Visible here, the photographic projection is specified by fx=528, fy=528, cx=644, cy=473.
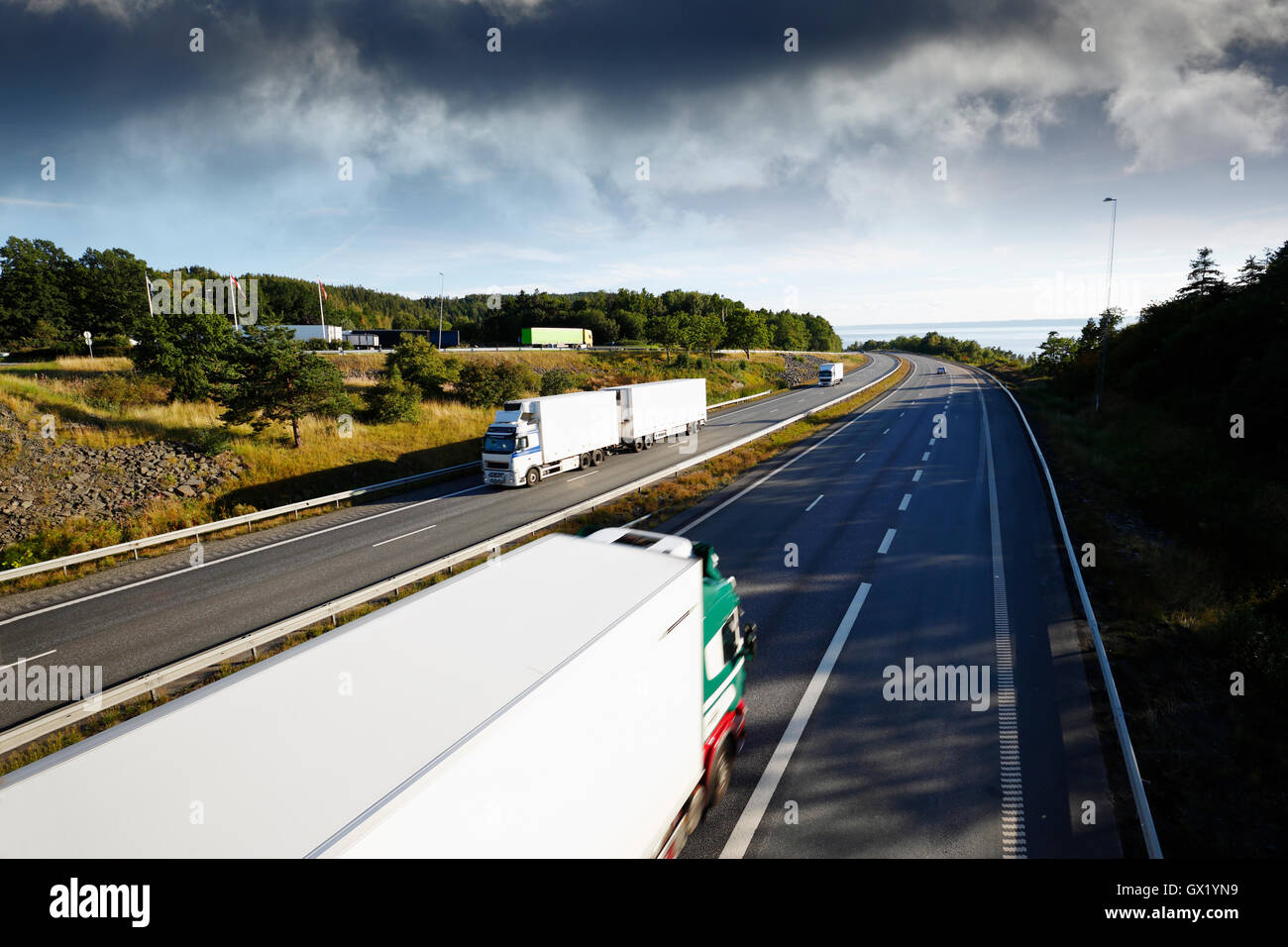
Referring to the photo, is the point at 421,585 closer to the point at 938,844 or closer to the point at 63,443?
the point at 938,844

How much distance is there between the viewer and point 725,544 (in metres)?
15.2

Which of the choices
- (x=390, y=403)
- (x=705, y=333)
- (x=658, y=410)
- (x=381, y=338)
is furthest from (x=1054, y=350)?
(x=381, y=338)

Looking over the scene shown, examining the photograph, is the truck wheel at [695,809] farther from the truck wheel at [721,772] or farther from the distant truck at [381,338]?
the distant truck at [381,338]

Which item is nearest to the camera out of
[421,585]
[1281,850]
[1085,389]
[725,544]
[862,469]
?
[1281,850]

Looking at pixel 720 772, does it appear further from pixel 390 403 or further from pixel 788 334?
pixel 788 334

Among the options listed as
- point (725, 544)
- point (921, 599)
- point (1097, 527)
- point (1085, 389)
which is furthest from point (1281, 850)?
point (1085, 389)

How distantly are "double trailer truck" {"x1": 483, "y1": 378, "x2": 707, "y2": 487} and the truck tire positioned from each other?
1789cm

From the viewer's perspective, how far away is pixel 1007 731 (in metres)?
7.98

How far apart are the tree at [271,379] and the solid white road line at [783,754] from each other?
81.9ft

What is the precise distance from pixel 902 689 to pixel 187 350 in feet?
121

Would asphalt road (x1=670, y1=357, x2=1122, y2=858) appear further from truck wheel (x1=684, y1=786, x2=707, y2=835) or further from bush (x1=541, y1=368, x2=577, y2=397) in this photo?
bush (x1=541, y1=368, x2=577, y2=397)

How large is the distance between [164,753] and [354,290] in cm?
19558

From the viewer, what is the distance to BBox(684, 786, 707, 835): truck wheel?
19.5ft
